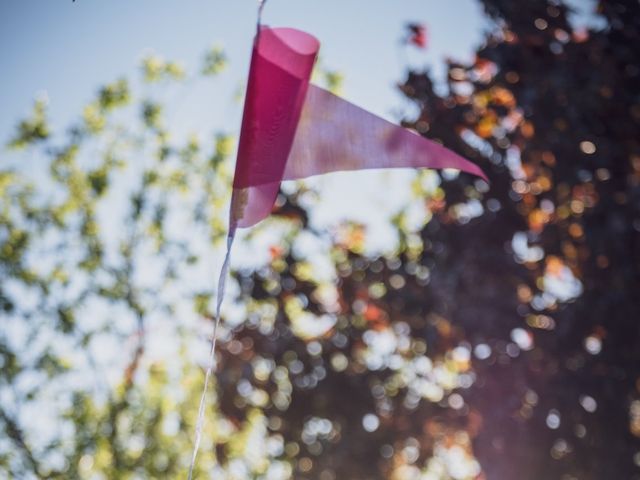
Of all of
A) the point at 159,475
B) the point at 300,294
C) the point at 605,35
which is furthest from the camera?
the point at 159,475

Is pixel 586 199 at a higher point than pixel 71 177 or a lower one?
higher

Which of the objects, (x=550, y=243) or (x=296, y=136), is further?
(x=550, y=243)

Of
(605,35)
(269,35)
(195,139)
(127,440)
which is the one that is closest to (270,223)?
(195,139)

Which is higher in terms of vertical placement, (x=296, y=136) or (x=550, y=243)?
(x=296, y=136)

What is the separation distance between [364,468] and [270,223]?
4.41 m

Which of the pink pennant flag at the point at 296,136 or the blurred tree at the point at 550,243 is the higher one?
the pink pennant flag at the point at 296,136

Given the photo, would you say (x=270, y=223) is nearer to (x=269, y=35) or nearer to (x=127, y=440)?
(x=127, y=440)

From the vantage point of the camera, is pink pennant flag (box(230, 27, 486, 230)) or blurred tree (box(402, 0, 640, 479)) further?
blurred tree (box(402, 0, 640, 479))

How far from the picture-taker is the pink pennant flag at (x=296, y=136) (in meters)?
2.21

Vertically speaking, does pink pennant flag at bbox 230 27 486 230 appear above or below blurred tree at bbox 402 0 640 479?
above

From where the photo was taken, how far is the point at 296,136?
232 cm

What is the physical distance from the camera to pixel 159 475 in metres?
10.9

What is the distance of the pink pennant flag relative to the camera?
7.27ft

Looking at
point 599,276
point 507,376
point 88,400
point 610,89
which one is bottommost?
point 88,400
